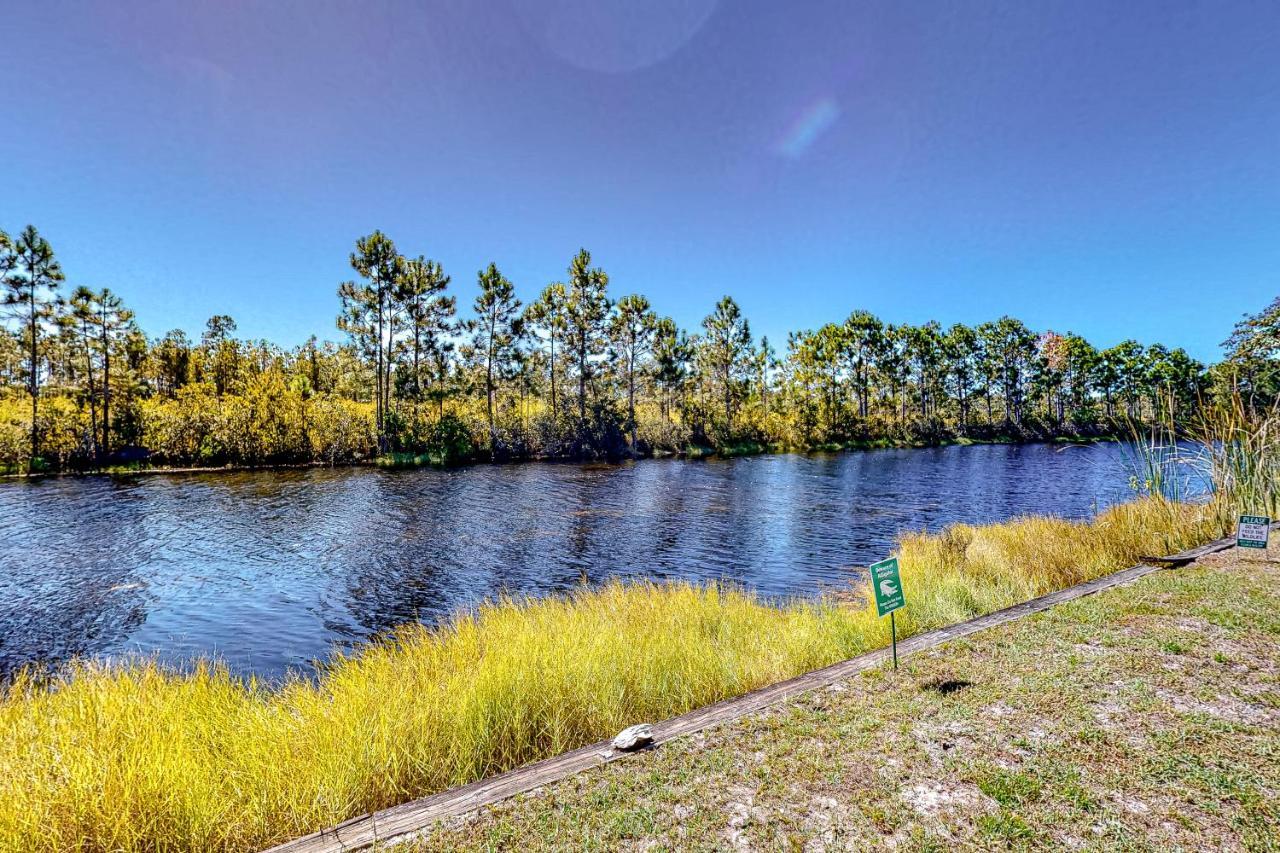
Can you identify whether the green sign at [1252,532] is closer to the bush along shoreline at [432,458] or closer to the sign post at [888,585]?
the sign post at [888,585]

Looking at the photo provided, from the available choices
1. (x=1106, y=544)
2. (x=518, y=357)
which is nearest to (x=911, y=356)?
(x=518, y=357)

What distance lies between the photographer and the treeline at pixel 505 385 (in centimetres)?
3053

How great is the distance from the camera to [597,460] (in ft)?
137

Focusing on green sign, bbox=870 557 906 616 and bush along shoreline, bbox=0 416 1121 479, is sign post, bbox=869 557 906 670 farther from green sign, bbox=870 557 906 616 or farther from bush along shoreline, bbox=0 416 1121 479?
bush along shoreline, bbox=0 416 1121 479

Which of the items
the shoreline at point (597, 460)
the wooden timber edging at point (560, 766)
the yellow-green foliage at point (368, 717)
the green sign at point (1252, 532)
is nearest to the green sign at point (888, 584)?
the wooden timber edging at point (560, 766)

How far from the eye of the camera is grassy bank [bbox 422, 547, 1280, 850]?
259 centimetres

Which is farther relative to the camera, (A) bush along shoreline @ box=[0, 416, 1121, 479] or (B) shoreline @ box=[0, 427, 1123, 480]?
(A) bush along shoreline @ box=[0, 416, 1121, 479]

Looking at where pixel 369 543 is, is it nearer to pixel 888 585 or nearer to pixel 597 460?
pixel 888 585

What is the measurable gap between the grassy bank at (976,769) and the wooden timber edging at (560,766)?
13 cm

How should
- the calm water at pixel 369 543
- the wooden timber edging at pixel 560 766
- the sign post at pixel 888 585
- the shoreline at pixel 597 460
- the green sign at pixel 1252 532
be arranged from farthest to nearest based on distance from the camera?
the shoreline at pixel 597 460 < the calm water at pixel 369 543 < the green sign at pixel 1252 532 < the sign post at pixel 888 585 < the wooden timber edging at pixel 560 766

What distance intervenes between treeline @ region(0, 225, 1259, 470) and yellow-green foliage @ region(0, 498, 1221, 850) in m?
9.80

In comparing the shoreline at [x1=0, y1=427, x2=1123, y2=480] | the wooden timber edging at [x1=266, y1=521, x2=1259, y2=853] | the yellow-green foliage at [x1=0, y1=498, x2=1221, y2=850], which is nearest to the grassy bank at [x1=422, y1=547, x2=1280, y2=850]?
the wooden timber edging at [x1=266, y1=521, x2=1259, y2=853]

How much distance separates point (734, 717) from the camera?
154 inches

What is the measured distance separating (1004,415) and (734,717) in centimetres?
→ 8650
